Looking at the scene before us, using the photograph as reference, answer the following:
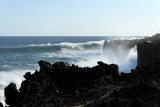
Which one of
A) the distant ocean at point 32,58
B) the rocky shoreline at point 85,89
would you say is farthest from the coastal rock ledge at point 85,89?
the distant ocean at point 32,58

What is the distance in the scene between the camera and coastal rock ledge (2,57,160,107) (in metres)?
8.76

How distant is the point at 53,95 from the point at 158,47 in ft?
51.7

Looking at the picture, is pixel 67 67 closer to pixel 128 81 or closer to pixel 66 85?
pixel 66 85

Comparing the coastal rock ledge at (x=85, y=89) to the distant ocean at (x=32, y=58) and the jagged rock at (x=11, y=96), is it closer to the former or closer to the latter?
the jagged rock at (x=11, y=96)

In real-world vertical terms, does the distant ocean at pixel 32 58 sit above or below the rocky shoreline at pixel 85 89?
below

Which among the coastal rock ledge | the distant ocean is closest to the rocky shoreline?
the coastal rock ledge

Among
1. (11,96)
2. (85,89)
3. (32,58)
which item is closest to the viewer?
(11,96)

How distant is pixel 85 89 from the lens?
10992 millimetres

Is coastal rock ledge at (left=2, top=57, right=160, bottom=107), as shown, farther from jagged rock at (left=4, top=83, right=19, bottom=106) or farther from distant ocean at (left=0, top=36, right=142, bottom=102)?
distant ocean at (left=0, top=36, right=142, bottom=102)

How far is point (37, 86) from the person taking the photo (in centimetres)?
1039

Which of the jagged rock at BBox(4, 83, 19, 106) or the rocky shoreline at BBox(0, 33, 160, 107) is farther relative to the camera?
the jagged rock at BBox(4, 83, 19, 106)

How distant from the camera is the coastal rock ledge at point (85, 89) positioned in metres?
8.76

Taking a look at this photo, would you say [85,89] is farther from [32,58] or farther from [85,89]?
[32,58]

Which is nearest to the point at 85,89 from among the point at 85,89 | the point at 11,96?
the point at 85,89
